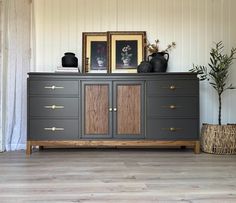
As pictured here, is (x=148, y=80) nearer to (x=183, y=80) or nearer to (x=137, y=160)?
(x=183, y=80)

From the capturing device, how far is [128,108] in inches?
140

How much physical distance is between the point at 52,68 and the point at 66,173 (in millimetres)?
1857

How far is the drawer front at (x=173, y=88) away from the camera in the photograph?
11.5 feet

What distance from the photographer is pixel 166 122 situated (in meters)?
3.53

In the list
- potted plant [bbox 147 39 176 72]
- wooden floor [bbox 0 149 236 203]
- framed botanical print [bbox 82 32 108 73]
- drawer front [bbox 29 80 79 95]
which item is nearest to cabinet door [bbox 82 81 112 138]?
drawer front [bbox 29 80 79 95]

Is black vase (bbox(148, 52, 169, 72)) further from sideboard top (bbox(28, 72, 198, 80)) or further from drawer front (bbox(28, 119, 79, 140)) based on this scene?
drawer front (bbox(28, 119, 79, 140))

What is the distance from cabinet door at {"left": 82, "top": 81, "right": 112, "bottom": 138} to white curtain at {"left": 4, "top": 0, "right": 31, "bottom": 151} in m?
0.82

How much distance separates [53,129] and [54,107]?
0.24 metres

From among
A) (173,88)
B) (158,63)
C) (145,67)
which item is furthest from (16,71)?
(173,88)

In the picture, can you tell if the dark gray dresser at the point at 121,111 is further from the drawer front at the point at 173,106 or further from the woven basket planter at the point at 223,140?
the woven basket planter at the point at 223,140

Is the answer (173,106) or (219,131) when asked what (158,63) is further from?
(219,131)

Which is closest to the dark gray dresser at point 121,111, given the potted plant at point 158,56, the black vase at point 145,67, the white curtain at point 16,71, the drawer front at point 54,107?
the drawer front at point 54,107

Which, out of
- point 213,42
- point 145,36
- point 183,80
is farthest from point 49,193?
point 213,42

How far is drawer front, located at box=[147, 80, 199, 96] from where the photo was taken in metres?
3.52
